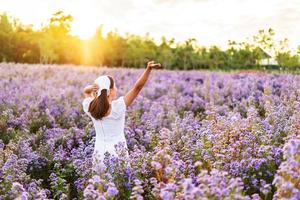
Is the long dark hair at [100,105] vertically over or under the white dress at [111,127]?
over

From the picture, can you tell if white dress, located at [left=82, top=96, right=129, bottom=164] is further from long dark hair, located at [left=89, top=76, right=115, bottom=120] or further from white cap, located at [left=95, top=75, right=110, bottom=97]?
white cap, located at [left=95, top=75, right=110, bottom=97]

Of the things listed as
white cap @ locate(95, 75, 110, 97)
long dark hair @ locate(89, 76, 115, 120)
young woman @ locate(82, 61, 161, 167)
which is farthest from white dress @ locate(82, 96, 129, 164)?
white cap @ locate(95, 75, 110, 97)

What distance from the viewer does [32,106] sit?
985 centimetres

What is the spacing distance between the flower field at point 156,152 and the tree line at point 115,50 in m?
35.2

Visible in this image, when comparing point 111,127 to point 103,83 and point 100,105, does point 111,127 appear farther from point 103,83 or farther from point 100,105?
point 103,83

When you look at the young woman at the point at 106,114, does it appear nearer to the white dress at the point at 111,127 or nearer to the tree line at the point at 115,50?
the white dress at the point at 111,127

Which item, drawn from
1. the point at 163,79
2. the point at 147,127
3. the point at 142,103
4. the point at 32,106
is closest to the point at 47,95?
A: the point at 32,106

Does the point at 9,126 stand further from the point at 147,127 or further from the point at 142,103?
the point at 142,103

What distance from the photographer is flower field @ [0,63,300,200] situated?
3502 millimetres

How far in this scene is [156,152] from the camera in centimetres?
542

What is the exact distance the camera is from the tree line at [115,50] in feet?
166

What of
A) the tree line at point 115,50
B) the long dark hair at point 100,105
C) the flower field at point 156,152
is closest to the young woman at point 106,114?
the long dark hair at point 100,105

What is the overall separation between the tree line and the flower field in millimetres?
35227

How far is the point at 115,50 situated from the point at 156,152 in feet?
192
